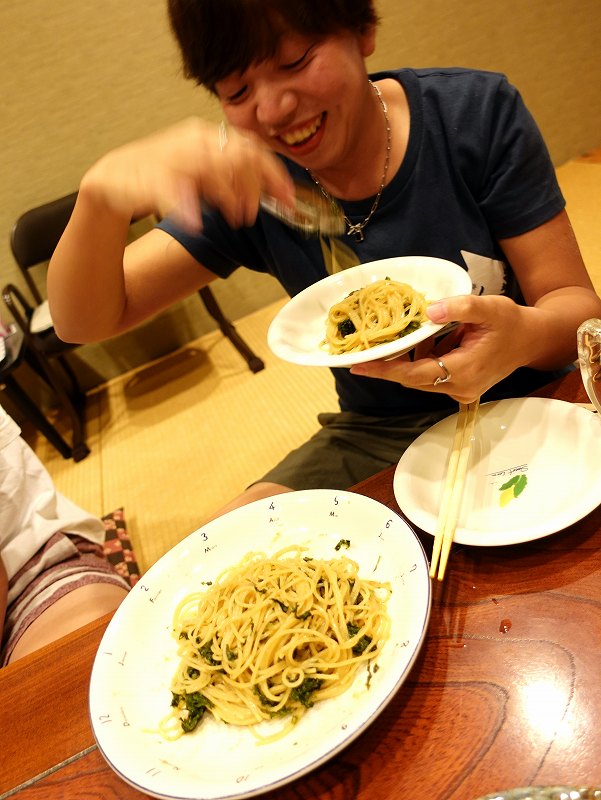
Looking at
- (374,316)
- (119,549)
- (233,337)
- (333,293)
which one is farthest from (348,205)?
(233,337)

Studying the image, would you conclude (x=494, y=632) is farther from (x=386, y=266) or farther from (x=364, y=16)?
(x=364, y=16)

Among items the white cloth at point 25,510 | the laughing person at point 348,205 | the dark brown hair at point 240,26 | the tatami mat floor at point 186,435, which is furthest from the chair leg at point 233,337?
the dark brown hair at point 240,26

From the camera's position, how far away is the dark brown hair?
35.8 inches

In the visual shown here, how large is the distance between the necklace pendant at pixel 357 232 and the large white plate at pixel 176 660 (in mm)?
584

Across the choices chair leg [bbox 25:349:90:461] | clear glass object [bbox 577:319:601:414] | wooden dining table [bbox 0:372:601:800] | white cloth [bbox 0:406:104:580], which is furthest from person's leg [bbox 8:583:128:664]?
chair leg [bbox 25:349:90:461]

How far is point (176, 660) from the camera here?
0.79 metres

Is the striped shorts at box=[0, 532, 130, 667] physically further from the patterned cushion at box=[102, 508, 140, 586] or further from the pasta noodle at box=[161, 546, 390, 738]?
the patterned cushion at box=[102, 508, 140, 586]

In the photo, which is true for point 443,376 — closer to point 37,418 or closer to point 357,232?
point 357,232

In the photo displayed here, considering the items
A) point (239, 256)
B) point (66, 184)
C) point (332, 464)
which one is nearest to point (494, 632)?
point (332, 464)

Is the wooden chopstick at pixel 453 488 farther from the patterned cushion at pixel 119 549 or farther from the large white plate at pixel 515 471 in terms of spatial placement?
the patterned cushion at pixel 119 549

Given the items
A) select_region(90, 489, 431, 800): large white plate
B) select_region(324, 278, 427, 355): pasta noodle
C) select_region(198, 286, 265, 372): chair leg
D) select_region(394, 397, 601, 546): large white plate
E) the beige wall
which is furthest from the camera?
select_region(198, 286, 265, 372): chair leg

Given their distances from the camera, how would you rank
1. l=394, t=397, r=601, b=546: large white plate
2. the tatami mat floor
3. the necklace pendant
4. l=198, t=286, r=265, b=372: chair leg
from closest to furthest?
l=394, t=397, r=601, b=546: large white plate
the necklace pendant
the tatami mat floor
l=198, t=286, r=265, b=372: chair leg

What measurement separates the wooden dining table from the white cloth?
0.47 metres

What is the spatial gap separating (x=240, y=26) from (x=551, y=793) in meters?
1.04
